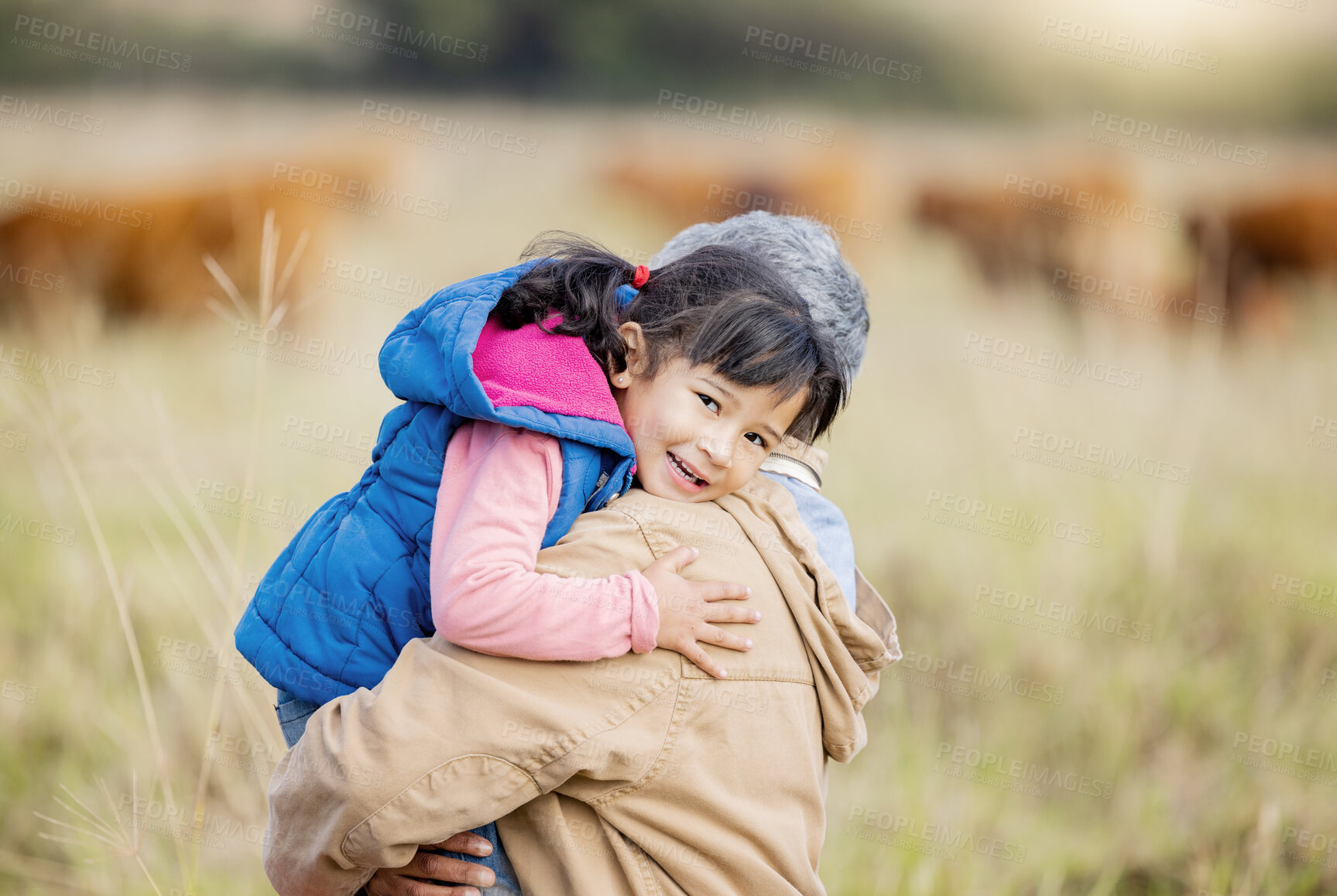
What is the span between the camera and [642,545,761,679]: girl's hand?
1686mm

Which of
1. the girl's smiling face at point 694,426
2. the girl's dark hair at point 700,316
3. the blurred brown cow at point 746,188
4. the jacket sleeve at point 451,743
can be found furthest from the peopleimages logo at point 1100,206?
the jacket sleeve at point 451,743

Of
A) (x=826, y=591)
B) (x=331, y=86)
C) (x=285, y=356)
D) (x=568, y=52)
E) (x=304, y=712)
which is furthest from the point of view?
(x=568, y=52)

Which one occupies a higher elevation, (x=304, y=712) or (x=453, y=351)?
(x=453, y=351)

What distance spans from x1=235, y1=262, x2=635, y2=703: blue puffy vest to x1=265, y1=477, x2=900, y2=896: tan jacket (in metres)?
0.11

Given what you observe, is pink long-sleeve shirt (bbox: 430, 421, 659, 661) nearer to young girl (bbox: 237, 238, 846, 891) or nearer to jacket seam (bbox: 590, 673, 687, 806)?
young girl (bbox: 237, 238, 846, 891)

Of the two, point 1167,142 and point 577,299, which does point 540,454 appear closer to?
point 577,299

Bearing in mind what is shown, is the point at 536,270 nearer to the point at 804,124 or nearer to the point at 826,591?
the point at 826,591

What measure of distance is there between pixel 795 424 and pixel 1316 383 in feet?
19.4

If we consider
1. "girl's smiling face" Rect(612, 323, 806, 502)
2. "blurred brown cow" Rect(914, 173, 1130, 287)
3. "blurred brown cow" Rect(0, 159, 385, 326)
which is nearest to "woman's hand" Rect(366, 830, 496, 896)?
"girl's smiling face" Rect(612, 323, 806, 502)

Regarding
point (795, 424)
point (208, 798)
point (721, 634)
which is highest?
point (795, 424)

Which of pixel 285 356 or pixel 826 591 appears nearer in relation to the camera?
pixel 826 591

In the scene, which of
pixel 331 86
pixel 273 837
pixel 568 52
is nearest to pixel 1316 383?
pixel 273 837

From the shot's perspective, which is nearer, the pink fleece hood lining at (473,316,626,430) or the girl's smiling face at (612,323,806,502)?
the pink fleece hood lining at (473,316,626,430)

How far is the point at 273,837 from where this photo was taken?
1.80m
